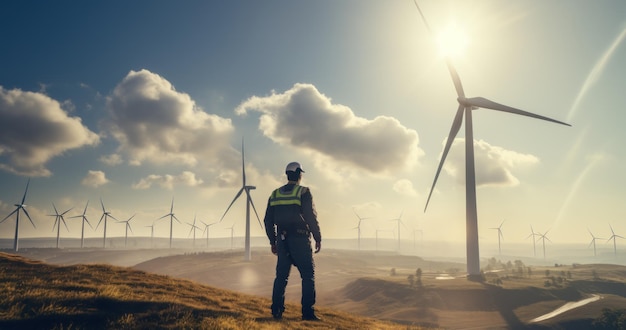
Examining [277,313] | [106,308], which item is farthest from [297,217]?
[106,308]

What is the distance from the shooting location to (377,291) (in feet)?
339

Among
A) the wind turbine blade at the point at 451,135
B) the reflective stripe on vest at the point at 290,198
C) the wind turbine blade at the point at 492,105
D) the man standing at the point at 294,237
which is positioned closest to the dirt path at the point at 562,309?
the wind turbine blade at the point at 451,135

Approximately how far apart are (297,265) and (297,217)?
1467 millimetres

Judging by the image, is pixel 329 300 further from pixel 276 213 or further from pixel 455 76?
pixel 276 213

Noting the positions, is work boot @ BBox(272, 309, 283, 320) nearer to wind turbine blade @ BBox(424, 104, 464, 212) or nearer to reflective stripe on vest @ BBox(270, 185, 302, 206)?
reflective stripe on vest @ BBox(270, 185, 302, 206)

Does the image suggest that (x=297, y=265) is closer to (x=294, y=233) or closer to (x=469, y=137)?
(x=294, y=233)

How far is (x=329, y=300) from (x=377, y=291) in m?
13.4

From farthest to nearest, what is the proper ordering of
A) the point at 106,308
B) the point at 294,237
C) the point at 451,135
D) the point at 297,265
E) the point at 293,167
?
1. the point at 451,135
2. the point at 293,167
3. the point at 297,265
4. the point at 294,237
5. the point at 106,308

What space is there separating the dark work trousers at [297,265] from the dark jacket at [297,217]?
246 millimetres

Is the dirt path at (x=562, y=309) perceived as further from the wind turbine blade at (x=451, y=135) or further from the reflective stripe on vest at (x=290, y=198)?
the reflective stripe on vest at (x=290, y=198)

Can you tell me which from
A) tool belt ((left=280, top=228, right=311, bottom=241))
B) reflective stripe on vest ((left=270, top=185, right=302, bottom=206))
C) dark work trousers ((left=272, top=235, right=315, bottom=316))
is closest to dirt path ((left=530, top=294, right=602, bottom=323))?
dark work trousers ((left=272, top=235, right=315, bottom=316))

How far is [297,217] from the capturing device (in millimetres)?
11398

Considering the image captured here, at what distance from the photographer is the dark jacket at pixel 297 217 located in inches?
449

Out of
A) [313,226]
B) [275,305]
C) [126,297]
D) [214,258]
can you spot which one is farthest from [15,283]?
[214,258]
